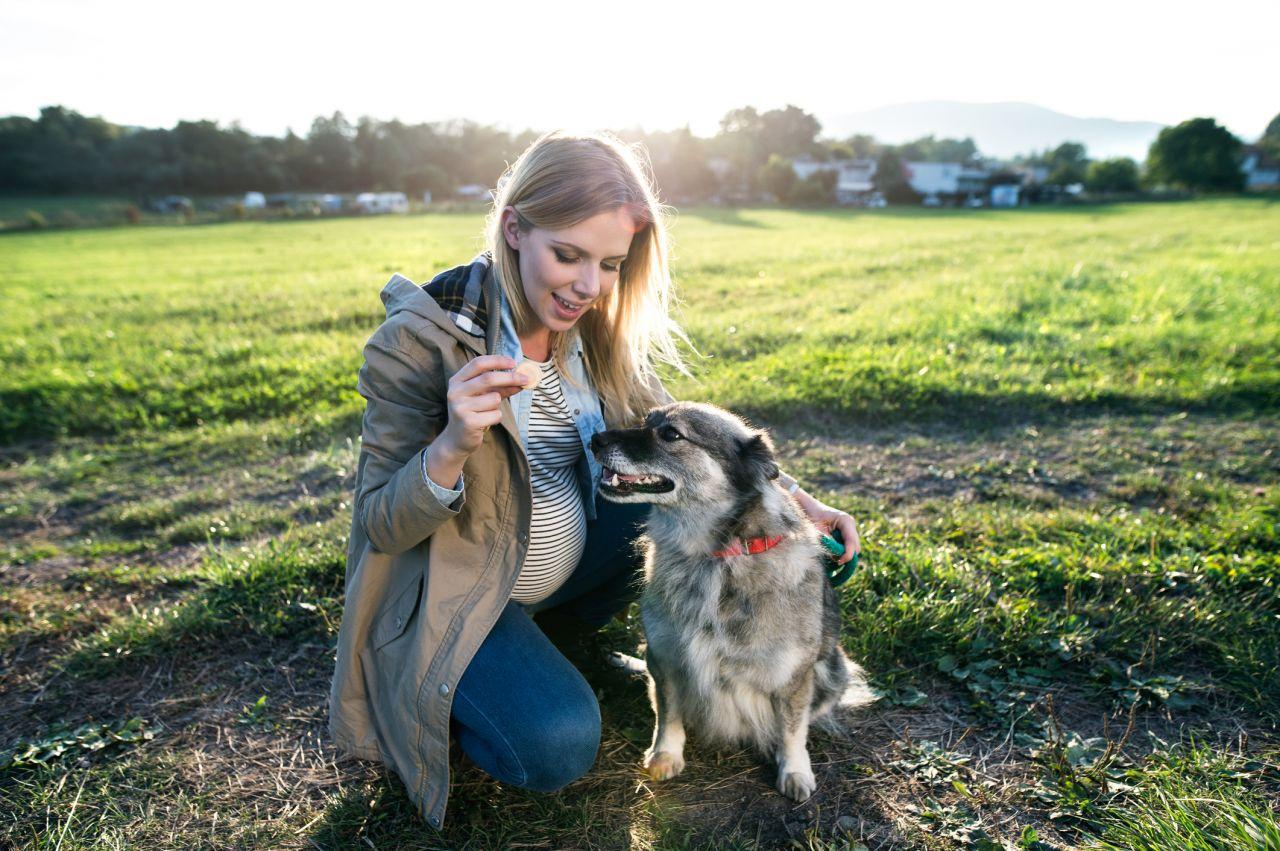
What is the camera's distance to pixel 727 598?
2.88 meters

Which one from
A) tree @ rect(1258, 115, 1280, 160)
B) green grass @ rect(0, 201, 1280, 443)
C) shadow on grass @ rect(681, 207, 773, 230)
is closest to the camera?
green grass @ rect(0, 201, 1280, 443)

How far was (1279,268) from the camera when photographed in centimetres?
1397

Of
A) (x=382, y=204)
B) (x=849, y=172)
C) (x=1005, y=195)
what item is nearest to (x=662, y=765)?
(x=382, y=204)

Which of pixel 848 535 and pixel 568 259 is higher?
pixel 568 259

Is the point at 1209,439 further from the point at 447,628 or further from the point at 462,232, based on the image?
the point at 462,232

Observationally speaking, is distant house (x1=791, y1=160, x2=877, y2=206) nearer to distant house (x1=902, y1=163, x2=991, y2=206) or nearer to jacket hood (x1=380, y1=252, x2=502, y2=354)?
distant house (x1=902, y1=163, x2=991, y2=206)

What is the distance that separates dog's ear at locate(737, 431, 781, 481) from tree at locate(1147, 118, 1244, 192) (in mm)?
88188

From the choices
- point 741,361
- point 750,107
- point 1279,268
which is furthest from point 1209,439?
point 750,107

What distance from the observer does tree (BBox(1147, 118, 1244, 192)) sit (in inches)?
2714

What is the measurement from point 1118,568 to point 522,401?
3458 mm

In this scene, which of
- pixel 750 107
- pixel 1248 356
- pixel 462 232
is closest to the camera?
pixel 1248 356

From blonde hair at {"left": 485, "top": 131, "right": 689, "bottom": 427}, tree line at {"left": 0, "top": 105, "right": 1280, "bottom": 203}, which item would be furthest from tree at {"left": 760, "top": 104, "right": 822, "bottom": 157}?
blonde hair at {"left": 485, "top": 131, "right": 689, "bottom": 427}

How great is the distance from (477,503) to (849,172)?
92630 millimetres

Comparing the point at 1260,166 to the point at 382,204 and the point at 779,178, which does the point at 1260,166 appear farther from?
the point at 382,204
